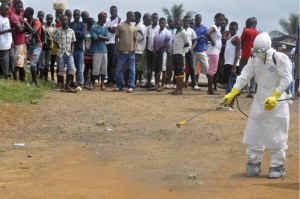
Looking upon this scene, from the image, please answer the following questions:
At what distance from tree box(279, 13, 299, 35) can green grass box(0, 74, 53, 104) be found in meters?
35.1

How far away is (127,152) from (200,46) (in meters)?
8.22

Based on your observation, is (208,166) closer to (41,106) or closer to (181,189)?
(181,189)

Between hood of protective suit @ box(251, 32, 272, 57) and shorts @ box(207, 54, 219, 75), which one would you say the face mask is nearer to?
hood of protective suit @ box(251, 32, 272, 57)

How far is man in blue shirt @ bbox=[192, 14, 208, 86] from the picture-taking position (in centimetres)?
1723

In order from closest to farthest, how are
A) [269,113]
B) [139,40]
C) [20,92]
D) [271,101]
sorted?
[271,101] → [269,113] → [20,92] → [139,40]

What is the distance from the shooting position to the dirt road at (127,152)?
7332 millimetres

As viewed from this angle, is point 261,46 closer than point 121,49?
Yes

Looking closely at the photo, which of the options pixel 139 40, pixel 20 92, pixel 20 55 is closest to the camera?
pixel 20 92

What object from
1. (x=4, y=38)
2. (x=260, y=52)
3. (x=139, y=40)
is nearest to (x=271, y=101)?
(x=260, y=52)

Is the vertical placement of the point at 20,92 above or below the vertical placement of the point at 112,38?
below

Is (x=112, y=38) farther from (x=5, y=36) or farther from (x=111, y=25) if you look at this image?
(x=5, y=36)

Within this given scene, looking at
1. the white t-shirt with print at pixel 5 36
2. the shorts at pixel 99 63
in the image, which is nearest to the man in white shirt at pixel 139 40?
the shorts at pixel 99 63

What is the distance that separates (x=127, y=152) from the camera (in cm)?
948

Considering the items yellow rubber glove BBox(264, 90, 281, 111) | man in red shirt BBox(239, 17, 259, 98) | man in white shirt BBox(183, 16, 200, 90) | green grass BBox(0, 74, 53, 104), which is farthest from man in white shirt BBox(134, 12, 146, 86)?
yellow rubber glove BBox(264, 90, 281, 111)
